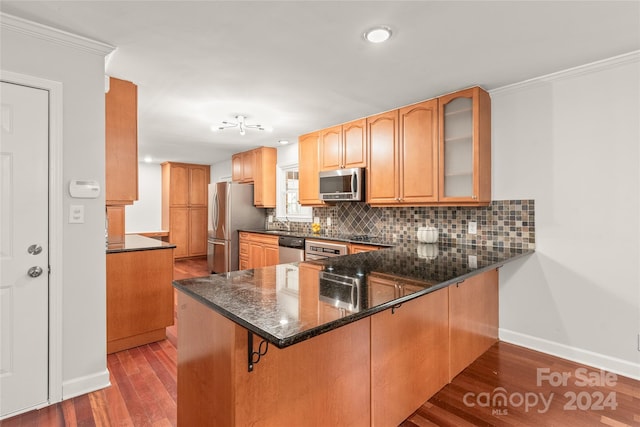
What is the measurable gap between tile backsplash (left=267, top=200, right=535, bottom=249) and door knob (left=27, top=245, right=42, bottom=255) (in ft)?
9.90

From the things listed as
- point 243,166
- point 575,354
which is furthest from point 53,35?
point 575,354

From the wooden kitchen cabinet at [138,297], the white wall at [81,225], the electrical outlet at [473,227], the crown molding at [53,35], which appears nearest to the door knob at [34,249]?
the white wall at [81,225]

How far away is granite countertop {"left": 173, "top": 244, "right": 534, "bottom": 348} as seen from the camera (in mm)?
1062

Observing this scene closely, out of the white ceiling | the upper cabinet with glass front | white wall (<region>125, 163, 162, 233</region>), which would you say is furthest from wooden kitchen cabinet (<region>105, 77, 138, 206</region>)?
white wall (<region>125, 163, 162, 233</region>)

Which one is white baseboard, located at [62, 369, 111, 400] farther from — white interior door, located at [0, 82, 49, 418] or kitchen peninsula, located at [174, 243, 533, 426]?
kitchen peninsula, located at [174, 243, 533, 426]

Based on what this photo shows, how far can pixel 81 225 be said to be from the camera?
2072 millimetres

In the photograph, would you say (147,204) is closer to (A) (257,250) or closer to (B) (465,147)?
(A) (257,250)

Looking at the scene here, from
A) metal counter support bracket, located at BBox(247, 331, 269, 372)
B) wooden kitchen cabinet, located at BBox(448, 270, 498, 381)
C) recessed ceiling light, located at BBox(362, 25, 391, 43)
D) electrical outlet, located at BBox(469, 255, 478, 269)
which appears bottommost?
wooden kitchen cabinet, located at BBox(448, 270, 498, 381)

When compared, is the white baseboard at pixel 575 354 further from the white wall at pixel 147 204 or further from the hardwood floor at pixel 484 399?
the white wall at pixel 147 204

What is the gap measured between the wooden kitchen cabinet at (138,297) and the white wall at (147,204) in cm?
502

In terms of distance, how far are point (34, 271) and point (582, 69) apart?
398cm

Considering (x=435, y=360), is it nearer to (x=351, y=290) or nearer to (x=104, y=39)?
(x=351, y=290)

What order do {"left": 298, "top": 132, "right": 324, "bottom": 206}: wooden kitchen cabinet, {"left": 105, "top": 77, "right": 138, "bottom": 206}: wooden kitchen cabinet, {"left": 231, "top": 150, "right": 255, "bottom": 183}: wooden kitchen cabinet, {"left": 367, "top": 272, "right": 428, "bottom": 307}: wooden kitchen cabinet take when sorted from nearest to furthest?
{"left": 367, "top": 272, "right": 428, "bottom": 307}: wooden kitchen cabinet
{"left": 105, "top": 77, "right": 138, "bottom": 206}: wooden kitchen cabinet
{"left": 298, "top": 132, "right": 324, "bottom": 206}: wooden kitchen cabinet
{"left": 231, "top": 150, "right": 255, "bottom": 183}: wooden kitchen cabinet

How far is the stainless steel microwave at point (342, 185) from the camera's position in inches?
145
